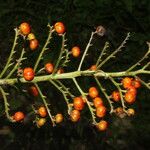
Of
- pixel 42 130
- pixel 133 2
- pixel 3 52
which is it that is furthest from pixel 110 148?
pixel 133 2

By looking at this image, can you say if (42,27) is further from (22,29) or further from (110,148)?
(22,29)

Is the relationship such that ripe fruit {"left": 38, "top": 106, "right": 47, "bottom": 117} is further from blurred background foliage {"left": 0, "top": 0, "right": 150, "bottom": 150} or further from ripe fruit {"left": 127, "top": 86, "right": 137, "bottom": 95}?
blurred background foliage {"left": 0, "top": 0, "right": 150, "bottom": 150}

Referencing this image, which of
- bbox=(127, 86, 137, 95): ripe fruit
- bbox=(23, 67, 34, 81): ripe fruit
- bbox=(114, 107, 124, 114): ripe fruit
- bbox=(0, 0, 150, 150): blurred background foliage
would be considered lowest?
bbox=(0, 0, 150, 150): blurred background foliage

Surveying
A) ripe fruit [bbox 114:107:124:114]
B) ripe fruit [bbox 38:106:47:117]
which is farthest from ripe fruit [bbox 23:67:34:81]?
ripe fruit [bbox 114:107:124:114]

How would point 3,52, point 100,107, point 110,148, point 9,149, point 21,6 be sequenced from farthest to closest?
1. point 21,6
2. point 3,52
3. point 110,148
4. point 9,149
5. point 100,107

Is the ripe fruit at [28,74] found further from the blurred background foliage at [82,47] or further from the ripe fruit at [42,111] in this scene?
the blurred background foliage at [82,47]

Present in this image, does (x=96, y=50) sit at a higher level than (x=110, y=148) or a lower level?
higher

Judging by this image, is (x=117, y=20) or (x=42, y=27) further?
(x=117, y=20)

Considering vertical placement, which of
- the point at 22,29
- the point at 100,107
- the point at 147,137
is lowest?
the point at 147,137
